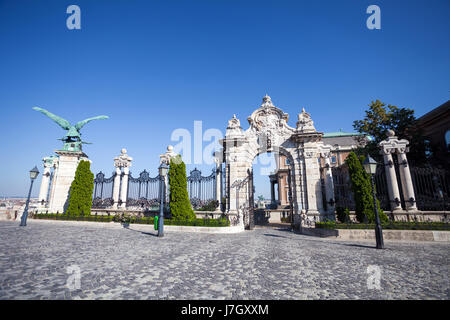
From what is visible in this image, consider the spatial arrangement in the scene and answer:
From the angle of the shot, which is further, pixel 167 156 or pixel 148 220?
pixel 167 156

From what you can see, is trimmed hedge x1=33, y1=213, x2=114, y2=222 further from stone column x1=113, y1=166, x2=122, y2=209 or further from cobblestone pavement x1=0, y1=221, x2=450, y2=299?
cobblestone pavement x1=0, y1=221, x2=450, y2=299

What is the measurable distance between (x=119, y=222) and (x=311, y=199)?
14.6 meters

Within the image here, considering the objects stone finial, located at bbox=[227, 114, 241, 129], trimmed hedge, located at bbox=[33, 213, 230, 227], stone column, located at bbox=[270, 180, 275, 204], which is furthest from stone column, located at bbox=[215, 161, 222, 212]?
stone column, located at bbox=[270, 180, 275, 204]

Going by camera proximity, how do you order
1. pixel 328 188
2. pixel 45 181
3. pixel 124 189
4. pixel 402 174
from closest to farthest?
pixel 402 174, pixel 328 188, pixel 124 189, pixel 45 181

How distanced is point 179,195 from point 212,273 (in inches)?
401

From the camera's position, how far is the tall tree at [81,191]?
54.8 ft

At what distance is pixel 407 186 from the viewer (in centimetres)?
1363

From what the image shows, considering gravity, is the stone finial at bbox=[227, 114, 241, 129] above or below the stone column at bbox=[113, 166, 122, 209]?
above

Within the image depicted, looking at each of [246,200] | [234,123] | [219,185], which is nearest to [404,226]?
[246,200]

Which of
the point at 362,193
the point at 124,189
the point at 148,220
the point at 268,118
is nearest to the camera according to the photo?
the point at 362,193

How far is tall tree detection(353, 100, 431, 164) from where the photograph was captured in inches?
737

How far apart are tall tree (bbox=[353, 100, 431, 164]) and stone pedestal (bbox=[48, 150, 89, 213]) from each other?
2796 cm

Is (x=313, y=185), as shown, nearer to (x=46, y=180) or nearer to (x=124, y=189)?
(x=124, y=189)
